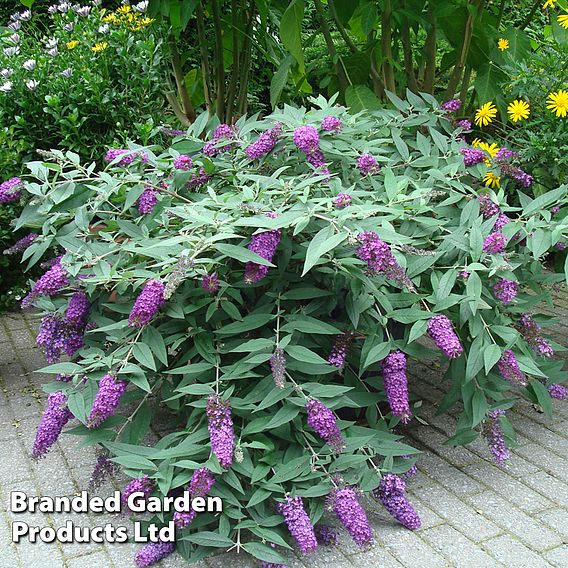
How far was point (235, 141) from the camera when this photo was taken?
3248 mm

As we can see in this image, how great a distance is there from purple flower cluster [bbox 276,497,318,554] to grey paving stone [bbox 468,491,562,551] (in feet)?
2.24

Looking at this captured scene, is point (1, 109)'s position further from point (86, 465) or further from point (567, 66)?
point (567, 66)

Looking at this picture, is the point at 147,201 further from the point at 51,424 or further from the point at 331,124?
the point at 51,424

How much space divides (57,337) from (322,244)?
3.86 feet

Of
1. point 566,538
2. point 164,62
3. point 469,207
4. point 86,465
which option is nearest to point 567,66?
point 469,207

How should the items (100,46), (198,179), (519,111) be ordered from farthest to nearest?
(100,46) < (519,111) < (198,179)

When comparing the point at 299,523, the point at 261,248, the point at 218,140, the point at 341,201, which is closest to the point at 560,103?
the point at 341,201

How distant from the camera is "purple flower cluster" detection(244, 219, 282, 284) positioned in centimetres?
241

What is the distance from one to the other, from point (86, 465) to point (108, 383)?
0.69 metres

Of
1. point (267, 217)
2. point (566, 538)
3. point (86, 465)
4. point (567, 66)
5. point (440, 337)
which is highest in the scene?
point (567, 66)

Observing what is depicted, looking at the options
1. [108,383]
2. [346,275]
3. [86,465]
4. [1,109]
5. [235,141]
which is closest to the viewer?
[108,383]

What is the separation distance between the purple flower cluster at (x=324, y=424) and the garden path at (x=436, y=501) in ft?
1.21

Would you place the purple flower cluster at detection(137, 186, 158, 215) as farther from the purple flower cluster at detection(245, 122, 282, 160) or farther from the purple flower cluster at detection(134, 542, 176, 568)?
the purple flower cluster at detection(134, 542, 176, 568)

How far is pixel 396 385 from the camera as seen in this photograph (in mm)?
2547
